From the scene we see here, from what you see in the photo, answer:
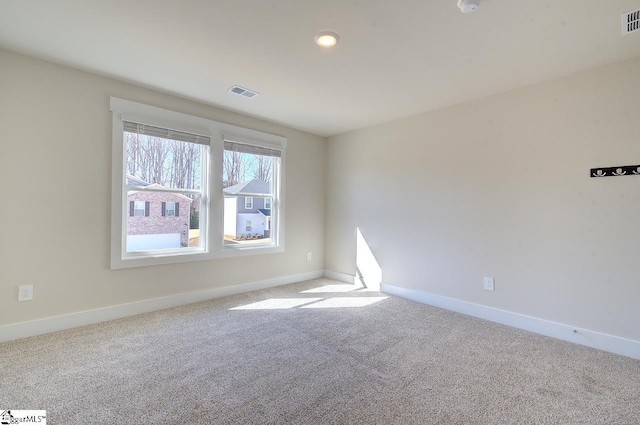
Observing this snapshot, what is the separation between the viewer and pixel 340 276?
185 inches

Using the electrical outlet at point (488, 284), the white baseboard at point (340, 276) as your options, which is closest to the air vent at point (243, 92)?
the white baseboard at point (340, 276)

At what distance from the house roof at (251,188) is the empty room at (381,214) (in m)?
0.03

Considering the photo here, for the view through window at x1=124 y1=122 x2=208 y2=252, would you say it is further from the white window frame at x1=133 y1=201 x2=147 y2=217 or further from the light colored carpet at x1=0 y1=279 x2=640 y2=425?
the light colored carpet at x1=0 y1=279 x2=640 y2=425

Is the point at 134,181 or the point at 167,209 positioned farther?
the point at 167,209

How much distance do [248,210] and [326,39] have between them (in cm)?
256

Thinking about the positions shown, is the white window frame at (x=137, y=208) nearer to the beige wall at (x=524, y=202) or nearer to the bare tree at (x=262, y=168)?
the bare tree at (x=262, y=168)

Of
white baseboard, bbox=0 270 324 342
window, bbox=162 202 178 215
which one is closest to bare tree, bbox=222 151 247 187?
window, bbox=162 202 178 215

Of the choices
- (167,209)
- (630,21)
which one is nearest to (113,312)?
(167,209)

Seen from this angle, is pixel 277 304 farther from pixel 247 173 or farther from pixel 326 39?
pixel 326 39

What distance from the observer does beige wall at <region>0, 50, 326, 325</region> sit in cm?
244

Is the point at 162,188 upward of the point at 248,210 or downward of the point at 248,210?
upward

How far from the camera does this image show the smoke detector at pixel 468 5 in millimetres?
1714

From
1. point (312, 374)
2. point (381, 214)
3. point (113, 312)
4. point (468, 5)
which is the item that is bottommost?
point (312, 374)

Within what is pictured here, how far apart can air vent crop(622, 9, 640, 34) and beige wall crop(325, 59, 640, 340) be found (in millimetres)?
561
